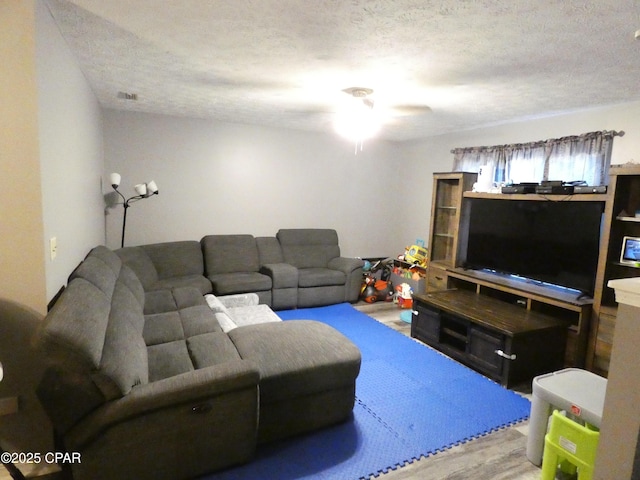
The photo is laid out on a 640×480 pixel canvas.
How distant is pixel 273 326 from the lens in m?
2.66

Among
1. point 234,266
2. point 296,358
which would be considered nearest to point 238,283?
point 234,266

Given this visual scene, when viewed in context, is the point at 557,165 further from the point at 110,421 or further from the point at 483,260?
the point at 110,421

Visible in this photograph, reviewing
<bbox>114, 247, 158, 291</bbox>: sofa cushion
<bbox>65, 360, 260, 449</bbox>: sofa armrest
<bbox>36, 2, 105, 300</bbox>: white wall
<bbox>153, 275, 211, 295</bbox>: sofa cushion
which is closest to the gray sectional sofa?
<bbox>65, 360, 260, 449</bbox>: sofa armrest

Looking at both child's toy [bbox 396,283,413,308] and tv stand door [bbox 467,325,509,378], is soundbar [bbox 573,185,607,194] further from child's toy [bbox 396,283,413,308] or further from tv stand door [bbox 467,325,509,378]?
child's toy [bbox 396,283,413,308]

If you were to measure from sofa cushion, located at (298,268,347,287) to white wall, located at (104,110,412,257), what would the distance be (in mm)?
932

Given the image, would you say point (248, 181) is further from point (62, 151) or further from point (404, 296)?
point (62, 151)

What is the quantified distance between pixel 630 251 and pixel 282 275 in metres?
3.37

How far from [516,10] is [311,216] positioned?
4.12m

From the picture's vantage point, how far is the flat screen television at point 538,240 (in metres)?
3.05

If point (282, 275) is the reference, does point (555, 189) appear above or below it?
above


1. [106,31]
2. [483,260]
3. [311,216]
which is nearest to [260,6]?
[106,31]

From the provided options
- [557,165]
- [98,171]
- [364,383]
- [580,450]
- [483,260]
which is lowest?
[364,383]

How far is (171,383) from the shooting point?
1720mm

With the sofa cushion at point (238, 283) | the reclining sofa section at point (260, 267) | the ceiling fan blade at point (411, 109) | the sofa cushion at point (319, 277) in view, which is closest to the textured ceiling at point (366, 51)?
the ceiling fan blade at point (411, 109)
